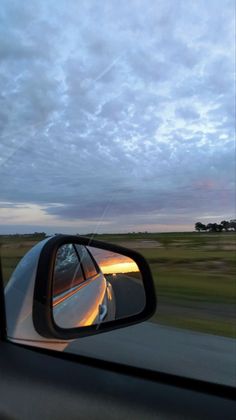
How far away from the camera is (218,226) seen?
8.36 ft

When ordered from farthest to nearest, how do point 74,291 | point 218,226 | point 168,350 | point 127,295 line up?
point 168,350 → point 218,226 → point 74,291 → point 127,295

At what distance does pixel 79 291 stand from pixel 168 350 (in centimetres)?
75

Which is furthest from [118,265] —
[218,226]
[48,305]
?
[218,226]

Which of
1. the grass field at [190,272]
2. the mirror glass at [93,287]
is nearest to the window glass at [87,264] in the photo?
the mirror glass at [93,287]

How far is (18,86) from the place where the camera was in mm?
2230

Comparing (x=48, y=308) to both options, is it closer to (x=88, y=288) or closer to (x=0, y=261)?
(x=0, y=261)

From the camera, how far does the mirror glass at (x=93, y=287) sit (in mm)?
2068

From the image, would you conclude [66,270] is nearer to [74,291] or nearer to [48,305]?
[74,291]

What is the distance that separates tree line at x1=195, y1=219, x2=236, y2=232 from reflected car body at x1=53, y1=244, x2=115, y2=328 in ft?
1.71

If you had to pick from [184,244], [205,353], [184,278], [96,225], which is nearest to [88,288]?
[96,225]

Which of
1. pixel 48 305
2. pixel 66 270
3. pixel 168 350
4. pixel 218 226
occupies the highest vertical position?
pixel 218 226

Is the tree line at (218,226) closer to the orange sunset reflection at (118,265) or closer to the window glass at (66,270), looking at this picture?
the orange sunset reflection at (118,265)

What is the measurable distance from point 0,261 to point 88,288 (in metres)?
0.47

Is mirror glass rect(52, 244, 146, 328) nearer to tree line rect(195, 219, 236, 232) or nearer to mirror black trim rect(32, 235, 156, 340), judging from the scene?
mirror black trim rect(32, 235, 156, 340)
